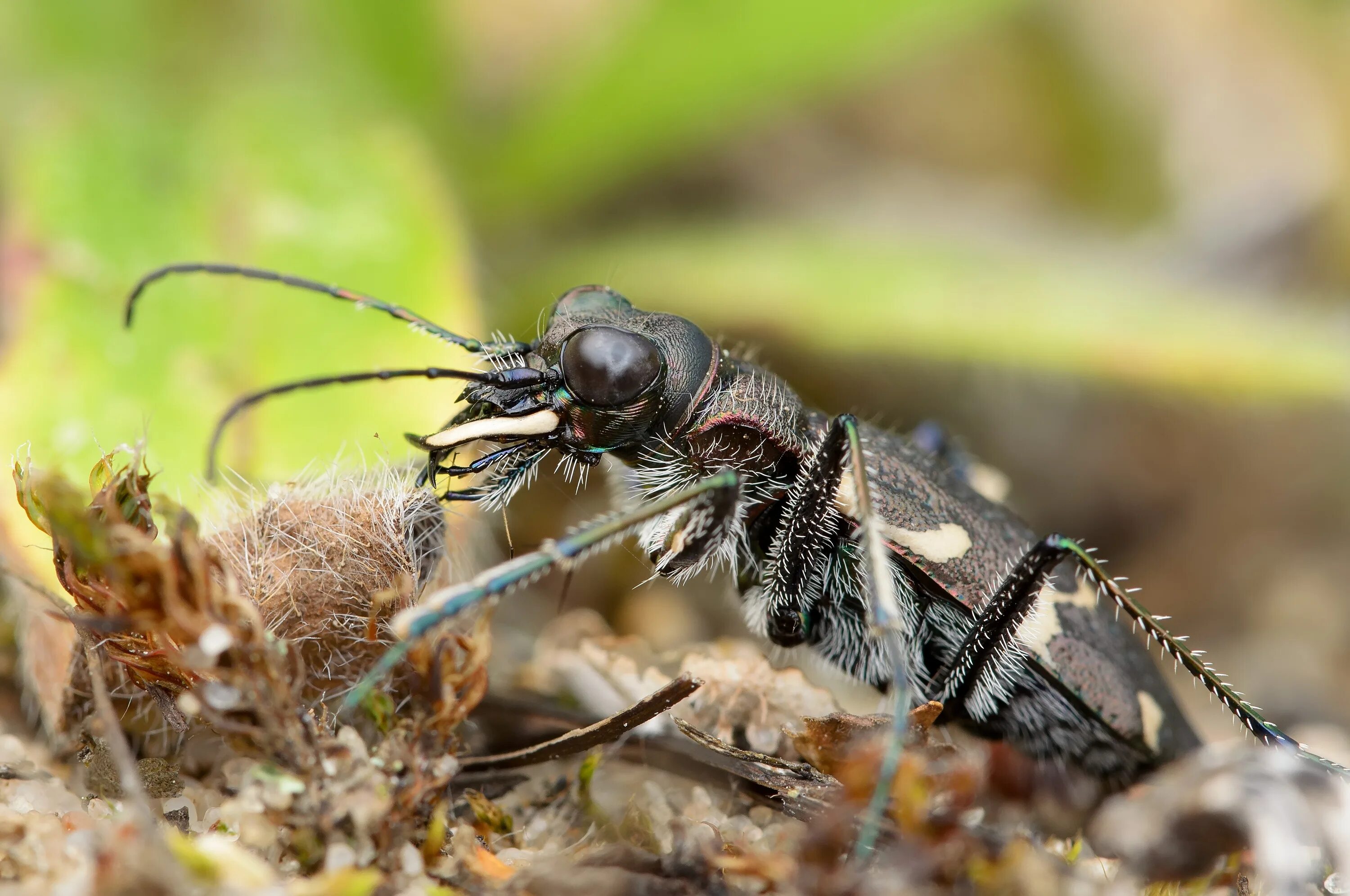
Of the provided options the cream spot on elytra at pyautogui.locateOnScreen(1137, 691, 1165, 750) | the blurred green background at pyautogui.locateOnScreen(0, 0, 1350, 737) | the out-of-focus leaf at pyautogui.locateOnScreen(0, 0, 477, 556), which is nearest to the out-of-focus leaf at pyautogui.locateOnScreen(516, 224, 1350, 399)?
the blurred green background at pyautogui.locateOnScreen(0, 0, 1350, 737)

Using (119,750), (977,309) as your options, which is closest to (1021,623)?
(977,309)

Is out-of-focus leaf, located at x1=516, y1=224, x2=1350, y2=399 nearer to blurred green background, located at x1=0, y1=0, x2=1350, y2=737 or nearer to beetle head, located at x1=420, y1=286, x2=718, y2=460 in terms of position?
blurred green background, located at x1=0, y1=0, x2=1350, y2=737

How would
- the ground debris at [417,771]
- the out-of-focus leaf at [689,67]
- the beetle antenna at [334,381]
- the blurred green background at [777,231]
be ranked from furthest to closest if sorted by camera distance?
1. the out-of-focus leaf at [689,67]
2. the blurred green background at [777,231]
3. the beetle antenna at [334,381]
4. the ground debris at [417,771]

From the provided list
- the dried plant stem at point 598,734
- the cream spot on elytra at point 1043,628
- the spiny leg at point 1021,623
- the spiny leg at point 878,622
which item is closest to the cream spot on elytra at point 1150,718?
the spiny leg at point 1021,623

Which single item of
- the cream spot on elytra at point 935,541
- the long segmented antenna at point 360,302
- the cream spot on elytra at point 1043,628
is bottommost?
the cream spot on elytra at point 1043,628

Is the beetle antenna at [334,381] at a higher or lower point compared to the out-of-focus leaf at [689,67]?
lower

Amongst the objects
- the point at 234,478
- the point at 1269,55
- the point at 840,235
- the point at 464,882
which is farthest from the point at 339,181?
the point at 1269,55

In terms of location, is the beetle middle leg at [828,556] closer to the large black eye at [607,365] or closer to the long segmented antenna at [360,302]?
the large black eye at [607,365]

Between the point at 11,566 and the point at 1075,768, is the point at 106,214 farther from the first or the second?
the point at 1075,768

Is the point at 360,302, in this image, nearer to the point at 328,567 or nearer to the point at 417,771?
the point at 328,567
